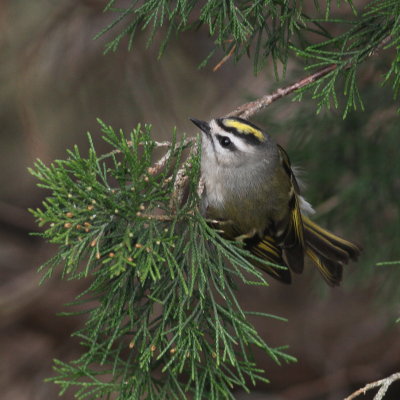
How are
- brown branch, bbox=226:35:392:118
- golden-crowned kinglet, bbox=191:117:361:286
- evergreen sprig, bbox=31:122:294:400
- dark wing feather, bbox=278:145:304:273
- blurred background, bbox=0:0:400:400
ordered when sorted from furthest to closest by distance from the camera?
blurred background, bbox=0:0:400:400, dark wing feather, bbox=278:145:304:273, golden-crowned kinglet, bbox=191:117:361:286, brown branch, bbox=226:35:392:118, evergreen sprig, bbox=31:122:294:400

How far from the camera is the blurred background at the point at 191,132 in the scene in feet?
7.55

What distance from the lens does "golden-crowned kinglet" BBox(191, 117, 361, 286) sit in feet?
5.89

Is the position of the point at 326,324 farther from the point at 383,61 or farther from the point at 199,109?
the point at 383,61

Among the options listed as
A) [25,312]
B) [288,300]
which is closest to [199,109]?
[288,300]

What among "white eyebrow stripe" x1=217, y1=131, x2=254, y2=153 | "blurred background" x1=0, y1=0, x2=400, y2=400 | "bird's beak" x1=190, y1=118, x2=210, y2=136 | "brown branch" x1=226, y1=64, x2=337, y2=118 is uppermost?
"brown branch" x1=226, y1=64, x2=337, y2=118

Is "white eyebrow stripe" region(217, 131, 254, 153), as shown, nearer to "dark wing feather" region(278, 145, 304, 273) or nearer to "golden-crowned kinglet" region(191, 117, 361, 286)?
"golden-crowned kinglet" region(191, 117, 361, 286)

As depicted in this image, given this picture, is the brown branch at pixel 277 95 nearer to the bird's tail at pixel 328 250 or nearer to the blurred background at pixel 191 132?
the bird's tail at pixel 328 250

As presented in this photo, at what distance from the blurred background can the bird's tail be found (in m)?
0.22

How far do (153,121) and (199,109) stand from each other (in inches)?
13.7

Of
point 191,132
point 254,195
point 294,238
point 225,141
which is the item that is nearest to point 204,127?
point 225,141

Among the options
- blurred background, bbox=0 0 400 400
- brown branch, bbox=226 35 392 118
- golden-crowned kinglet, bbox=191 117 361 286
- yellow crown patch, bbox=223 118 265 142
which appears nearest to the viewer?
brown branch, bbox=226 35 392 118

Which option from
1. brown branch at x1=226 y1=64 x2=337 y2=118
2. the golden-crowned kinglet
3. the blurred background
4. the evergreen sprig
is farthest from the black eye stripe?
the blurred background

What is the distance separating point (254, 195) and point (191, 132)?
54.6 inches

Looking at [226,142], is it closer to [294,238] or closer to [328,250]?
[294,238]
